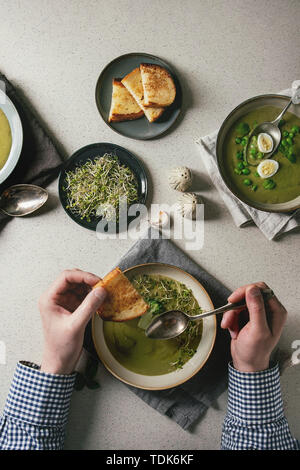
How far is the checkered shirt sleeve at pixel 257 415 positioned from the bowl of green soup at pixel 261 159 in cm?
87

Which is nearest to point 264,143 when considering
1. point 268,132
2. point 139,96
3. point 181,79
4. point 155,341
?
point 268,132

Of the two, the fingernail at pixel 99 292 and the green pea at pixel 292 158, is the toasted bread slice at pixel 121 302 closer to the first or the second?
the fingernail at pixel 99 292

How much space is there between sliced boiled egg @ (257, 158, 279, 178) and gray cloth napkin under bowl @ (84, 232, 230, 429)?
0.59 meters

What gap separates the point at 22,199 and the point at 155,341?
3.33 ft

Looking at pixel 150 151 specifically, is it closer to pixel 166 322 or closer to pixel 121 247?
pixel 121 247

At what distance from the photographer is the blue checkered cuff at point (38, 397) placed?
1761 millimetres

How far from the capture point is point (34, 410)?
5.78 ft

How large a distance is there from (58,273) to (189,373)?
0.86 m

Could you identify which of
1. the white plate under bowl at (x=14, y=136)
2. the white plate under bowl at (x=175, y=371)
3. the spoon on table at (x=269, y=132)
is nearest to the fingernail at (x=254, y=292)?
the white plate under bowl at (x=175, y=371)

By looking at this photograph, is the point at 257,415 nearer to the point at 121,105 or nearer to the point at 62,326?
the point at 62,326

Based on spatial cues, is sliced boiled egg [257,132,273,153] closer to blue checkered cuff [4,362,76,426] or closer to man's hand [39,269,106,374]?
man's hand [39,269,106,374]

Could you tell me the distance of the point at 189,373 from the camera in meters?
1.91

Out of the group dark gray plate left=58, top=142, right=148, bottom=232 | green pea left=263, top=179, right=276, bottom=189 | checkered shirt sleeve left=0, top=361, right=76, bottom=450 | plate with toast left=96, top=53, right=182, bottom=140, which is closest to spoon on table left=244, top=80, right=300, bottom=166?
green pea left=263, top=179, right=276, bottom=189
